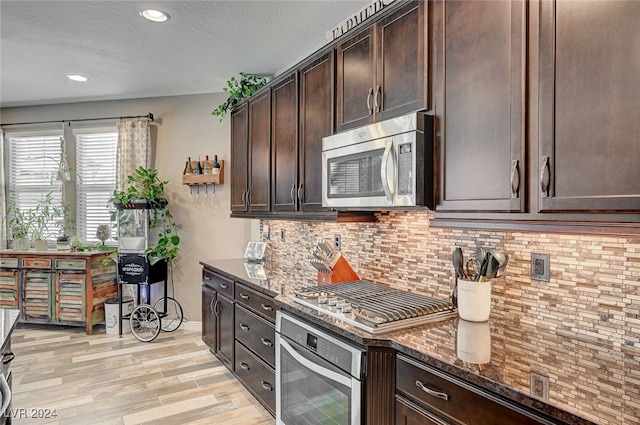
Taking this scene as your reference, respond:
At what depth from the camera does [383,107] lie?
6.43 feet

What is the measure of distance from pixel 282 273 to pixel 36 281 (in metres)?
3.42

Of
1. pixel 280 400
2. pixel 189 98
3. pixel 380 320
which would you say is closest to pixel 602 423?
pixel 380 320

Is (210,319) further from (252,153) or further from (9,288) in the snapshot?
(9,288)

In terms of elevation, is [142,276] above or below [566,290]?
below

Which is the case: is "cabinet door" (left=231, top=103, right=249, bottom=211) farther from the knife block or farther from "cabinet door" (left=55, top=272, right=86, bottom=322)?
"cabinet door" (left=55, top=272, right=86, bottom=322)

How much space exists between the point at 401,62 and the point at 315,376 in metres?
1.54

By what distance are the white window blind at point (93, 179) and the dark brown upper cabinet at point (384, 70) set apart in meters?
3.80

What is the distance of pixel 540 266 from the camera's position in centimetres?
161

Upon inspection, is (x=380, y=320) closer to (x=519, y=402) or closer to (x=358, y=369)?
(x=358, y=369)

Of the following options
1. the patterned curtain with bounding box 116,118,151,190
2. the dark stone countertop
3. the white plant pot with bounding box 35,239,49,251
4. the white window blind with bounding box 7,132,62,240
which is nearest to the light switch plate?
the dark stone countertop

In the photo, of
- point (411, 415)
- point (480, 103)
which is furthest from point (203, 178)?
point (411, 415)

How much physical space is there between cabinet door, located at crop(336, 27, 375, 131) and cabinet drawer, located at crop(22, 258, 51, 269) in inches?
161

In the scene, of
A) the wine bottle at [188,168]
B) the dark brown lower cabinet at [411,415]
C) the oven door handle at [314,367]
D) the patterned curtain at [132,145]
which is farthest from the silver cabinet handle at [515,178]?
the patterned curtain at [132,145]

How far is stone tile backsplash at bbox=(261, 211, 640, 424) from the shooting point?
1085 mm
